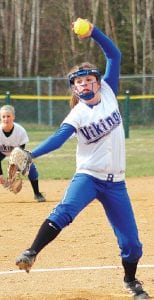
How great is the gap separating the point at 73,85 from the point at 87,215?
477 cm

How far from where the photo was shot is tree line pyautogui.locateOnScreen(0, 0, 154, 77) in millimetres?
36688

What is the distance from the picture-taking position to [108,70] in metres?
6.37

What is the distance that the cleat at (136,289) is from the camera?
615cm

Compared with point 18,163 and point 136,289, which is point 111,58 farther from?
point 136,289

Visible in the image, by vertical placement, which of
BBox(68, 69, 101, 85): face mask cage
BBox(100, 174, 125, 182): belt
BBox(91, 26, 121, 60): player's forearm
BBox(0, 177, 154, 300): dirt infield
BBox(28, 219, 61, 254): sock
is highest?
BBox(91, 26, 121, 60): player's forearm

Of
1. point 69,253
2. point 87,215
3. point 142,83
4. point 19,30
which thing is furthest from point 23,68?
point 69,253

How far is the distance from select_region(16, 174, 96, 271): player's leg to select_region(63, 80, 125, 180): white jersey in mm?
164

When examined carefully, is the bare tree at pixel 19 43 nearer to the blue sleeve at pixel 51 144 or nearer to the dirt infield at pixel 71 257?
the dirt infield at pixel 71 257

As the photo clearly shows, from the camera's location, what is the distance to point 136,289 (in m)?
6.22

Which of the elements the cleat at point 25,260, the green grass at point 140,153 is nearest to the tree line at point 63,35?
the green grass at point 140,153

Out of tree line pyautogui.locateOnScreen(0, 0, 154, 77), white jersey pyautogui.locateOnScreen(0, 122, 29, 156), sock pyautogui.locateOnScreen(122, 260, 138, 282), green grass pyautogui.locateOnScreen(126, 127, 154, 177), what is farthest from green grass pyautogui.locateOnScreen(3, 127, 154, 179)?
tree line pyautogui.locateOnScreen(0, 0, 154, 77)

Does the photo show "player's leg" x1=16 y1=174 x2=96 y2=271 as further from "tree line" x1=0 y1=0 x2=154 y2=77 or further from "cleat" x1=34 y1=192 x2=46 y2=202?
"tree line" x1=0 y1=0 x2=154 y2=77

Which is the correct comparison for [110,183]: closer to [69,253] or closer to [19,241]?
[69,253]

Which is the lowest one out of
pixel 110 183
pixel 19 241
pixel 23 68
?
pixel 23 68
